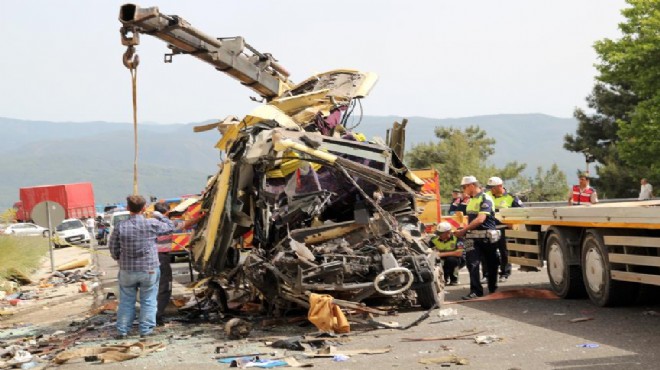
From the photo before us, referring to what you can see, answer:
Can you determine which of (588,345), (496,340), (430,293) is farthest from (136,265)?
(588,345)

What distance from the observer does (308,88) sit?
51.3ft

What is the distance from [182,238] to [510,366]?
14845mm

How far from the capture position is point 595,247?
37.1ft

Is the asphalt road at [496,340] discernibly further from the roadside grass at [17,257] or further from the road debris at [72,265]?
the road debris at [72,265]

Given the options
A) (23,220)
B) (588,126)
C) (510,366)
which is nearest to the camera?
(510,366)

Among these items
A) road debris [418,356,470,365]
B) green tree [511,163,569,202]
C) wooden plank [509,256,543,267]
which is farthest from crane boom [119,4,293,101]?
green tree [511,163,569,202]

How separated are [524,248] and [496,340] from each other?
4.79 m

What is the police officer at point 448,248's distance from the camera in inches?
599

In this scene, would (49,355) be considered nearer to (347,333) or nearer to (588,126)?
(347,333)

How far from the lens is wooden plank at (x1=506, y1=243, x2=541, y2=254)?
43.8 feet

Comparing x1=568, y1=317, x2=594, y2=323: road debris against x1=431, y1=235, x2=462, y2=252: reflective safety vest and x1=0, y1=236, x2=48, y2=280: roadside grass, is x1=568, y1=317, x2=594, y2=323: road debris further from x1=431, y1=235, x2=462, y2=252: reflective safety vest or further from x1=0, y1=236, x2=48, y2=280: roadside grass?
x1=0, y1=236, x2=48, y2=280: roadside grass

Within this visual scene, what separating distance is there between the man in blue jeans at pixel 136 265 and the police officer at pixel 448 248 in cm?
545

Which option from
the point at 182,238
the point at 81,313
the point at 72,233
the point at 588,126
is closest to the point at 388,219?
the point at 81,313

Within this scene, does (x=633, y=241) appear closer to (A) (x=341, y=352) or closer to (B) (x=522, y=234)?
(A) (x=341, y=352)
